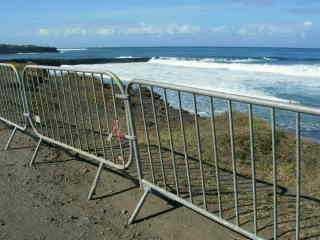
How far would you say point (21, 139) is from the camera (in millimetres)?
8195

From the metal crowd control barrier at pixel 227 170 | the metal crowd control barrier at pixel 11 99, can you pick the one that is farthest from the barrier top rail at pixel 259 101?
the metal crowd control barrier at pixel 11 99

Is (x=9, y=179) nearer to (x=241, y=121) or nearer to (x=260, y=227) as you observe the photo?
(x=260, y=227)

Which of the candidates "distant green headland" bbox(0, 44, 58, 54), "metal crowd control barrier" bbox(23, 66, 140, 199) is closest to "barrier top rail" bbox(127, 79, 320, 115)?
"metal crowd control barrier" bbox(23, 66, 140, 199)

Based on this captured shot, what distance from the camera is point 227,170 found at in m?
6.08

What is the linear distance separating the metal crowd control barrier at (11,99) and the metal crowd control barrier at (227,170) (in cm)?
222

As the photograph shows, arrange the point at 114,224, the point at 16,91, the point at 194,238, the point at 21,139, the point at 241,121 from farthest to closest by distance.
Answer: the point at 241,121, the point at 21,139, the point at 16,91, the point at 114,224, the point at 194,238

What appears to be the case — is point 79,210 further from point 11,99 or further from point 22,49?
point 22,49

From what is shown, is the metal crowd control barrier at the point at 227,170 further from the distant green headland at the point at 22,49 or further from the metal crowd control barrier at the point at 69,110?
the distant green headland at the point at 22,49

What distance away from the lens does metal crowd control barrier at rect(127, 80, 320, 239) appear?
10.8 feet

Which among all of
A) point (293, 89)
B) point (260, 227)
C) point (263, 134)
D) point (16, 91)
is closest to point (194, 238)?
point (260, 227)

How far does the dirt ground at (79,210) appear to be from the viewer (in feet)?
14.1

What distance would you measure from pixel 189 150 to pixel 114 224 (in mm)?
2820

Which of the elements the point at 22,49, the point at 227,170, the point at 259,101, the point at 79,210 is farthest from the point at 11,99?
the point at 22,49

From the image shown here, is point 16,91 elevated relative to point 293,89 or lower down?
elevated
